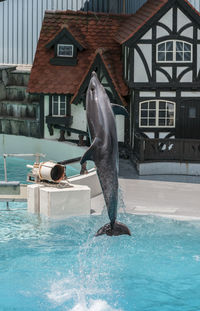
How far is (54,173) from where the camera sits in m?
19.3

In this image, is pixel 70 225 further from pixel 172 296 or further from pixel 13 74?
pixel 13 74

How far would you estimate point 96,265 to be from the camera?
15742mm

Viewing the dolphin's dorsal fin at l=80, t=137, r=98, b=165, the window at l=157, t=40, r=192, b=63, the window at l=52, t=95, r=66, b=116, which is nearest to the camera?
the dolphin's dorsal fin at l=80, t=137, r=98, b=165

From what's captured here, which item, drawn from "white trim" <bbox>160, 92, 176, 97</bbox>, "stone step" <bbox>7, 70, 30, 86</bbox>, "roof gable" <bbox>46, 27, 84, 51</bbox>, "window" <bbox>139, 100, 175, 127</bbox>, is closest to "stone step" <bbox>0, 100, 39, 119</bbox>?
"stone step" <bbox>7, 70, 30, 86</bbox>

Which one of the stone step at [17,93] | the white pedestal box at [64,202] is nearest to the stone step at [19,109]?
the stone step at [17,93]

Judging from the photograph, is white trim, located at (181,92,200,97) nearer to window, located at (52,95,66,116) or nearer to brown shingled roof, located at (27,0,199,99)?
brown shingled roof, located at (27,0,199,99)

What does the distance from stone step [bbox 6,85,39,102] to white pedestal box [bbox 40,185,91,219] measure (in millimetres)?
14049

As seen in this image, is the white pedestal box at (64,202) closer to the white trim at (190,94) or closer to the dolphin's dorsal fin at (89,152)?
the dolphin's dorsal fin at (89,152)

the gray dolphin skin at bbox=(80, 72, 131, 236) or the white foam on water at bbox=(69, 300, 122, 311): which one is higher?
the gray dolphin skin at bbox=(80, 72, 131, 236)

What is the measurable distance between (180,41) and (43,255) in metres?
12.6

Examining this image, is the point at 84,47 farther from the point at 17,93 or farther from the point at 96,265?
the point at 96,265

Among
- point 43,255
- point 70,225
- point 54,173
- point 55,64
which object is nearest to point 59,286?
point 43,255

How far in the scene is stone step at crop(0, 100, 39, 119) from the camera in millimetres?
32031

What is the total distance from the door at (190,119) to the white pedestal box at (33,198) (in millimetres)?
9360
